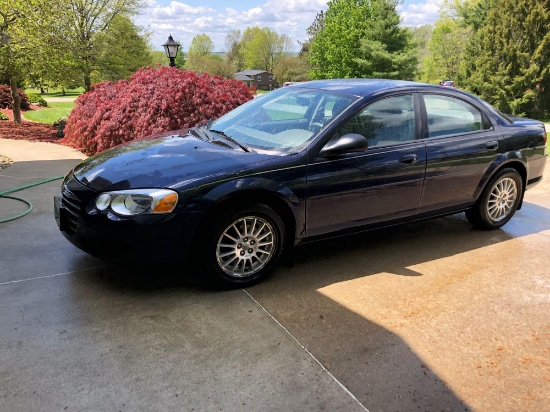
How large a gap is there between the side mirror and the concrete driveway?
1043 mm

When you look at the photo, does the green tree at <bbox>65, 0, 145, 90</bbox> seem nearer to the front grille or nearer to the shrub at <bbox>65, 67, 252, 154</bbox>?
the shrub at <bbox>65, 67, 252, 154</bbox>

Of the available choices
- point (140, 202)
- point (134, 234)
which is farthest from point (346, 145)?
point (134, 234)

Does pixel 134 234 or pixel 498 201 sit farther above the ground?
pixel 134 234

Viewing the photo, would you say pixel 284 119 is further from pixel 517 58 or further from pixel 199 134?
pixel 517 58

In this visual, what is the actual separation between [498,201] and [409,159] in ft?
5.01

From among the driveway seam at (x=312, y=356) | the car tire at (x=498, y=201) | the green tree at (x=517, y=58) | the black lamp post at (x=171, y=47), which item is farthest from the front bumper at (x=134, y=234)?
the green tree at (x=517, y=58)

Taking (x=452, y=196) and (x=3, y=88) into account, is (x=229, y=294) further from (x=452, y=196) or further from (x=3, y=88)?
(x=3, y=88)

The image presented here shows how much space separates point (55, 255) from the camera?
3.98 metres

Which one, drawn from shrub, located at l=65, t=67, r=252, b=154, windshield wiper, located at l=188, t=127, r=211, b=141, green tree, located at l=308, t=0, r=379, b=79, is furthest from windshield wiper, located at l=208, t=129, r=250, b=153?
green tree, located at l=308, t=0, r=379, b=79

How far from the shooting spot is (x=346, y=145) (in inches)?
142

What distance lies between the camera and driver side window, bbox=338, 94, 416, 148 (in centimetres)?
390

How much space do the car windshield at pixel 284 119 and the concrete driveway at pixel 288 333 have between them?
1128 mm

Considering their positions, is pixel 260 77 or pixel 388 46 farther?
pixel 260 77

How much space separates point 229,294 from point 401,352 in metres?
1.33
